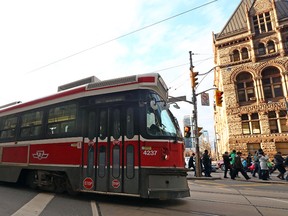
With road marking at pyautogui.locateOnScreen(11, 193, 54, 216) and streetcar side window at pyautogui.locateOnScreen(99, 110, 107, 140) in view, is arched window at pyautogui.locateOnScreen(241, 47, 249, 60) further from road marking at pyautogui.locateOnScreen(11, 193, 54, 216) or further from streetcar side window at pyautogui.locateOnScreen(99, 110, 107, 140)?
road marking at pyautogui.locateOnScreen(11, 193, 54, 216)

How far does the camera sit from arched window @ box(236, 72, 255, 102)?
28.8 meters

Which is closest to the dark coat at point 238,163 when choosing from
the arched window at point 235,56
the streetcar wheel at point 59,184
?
the streetcar wheel at point 59,184

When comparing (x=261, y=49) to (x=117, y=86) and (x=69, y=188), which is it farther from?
(x=69, y=188)

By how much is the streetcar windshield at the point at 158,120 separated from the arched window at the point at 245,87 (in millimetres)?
25030

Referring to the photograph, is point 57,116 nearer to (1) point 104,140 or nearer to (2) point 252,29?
(1) point 104,140

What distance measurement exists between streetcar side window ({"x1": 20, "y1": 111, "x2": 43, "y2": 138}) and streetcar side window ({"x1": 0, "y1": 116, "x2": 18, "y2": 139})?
0.56 meters

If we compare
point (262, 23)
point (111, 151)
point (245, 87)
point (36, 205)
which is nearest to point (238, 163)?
point (111, 151)

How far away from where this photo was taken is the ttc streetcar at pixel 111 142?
5715 mm

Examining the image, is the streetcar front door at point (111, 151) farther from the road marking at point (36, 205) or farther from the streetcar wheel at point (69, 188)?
the road marking at point (36, 205)

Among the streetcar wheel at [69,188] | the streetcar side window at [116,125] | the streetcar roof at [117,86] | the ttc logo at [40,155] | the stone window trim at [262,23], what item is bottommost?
the streetcar wheel at [69,188]

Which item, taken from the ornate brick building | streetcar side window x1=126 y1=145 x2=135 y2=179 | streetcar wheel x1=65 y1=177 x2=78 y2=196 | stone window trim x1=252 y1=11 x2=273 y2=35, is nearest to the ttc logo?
streetcar wheel x1=65 y1=177 x2=78 y2=196

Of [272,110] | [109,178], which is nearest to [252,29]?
[272,110]

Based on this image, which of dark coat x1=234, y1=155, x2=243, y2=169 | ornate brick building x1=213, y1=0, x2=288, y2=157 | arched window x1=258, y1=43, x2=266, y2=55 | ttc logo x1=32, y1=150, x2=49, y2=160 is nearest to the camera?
ttc logo x1=32, y1=150, x2=49, y2=160

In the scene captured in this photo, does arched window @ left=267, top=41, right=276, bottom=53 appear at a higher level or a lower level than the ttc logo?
higher
